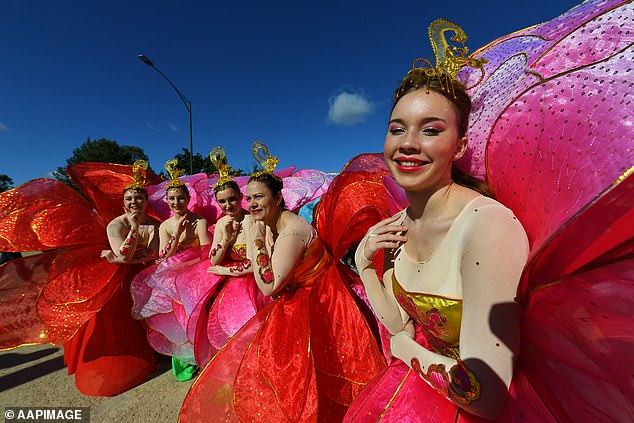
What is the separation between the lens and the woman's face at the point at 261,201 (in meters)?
2.21

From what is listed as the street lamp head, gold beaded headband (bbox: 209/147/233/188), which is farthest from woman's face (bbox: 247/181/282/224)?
the street lamp head

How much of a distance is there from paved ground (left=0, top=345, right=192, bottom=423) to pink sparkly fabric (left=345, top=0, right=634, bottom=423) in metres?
2.80

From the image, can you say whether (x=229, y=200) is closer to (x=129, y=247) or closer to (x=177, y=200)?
(x=177, y=200)

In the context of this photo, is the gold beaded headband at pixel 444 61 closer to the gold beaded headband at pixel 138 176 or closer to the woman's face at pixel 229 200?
the woman's face at pixel 229 200

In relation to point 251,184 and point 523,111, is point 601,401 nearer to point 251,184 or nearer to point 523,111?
point 523,111

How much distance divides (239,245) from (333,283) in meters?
1.03

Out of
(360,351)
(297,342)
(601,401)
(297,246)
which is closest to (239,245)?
(297,246)

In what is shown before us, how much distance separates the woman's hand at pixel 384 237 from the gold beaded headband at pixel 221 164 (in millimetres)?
2026

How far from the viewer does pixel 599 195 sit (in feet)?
1.96

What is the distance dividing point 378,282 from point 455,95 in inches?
31.7

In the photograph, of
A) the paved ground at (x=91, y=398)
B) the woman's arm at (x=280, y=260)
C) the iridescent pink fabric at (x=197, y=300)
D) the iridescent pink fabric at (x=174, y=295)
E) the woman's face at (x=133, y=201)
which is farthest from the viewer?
the woman's face at (x=133, y=201)

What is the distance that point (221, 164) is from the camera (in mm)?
3066

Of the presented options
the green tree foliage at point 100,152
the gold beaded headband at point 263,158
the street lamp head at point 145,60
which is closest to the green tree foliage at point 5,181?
the street lamp head at point 145,60

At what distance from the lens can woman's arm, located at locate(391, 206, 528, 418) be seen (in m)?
0.79
